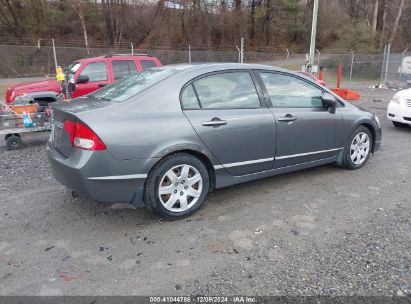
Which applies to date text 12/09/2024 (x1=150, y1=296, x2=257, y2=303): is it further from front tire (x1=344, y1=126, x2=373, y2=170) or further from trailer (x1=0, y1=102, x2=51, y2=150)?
trailer (x1=0, y1=102, x2=51, y2=150)

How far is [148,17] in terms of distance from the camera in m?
31.0

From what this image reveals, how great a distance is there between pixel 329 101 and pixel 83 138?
3.12 m

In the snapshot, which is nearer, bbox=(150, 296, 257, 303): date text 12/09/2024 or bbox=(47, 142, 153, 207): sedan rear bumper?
bbox=(150, 296, 257, 303): date text 12/09/2024

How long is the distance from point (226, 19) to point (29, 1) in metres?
17.5

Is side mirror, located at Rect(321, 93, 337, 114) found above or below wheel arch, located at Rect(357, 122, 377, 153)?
above

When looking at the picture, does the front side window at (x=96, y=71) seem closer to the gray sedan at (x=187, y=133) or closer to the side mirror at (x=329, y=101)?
the gray sedan at (x=187, y=133)

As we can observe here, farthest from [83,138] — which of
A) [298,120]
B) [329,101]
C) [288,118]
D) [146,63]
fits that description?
[146,63]

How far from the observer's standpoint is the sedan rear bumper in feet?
10.3

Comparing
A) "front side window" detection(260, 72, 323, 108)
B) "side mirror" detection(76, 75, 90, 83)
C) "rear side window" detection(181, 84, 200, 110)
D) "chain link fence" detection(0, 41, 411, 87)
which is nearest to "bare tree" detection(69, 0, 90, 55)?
"chain link fence" detection(0, 41, 411, 87)

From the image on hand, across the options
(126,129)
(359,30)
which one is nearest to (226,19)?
(359,30)

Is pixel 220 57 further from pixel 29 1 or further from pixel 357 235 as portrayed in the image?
pixel 357 235

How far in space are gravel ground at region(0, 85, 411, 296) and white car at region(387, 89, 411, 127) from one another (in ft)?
12.1

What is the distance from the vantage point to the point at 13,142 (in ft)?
21.9

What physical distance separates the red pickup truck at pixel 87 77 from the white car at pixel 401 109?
20.4ft
